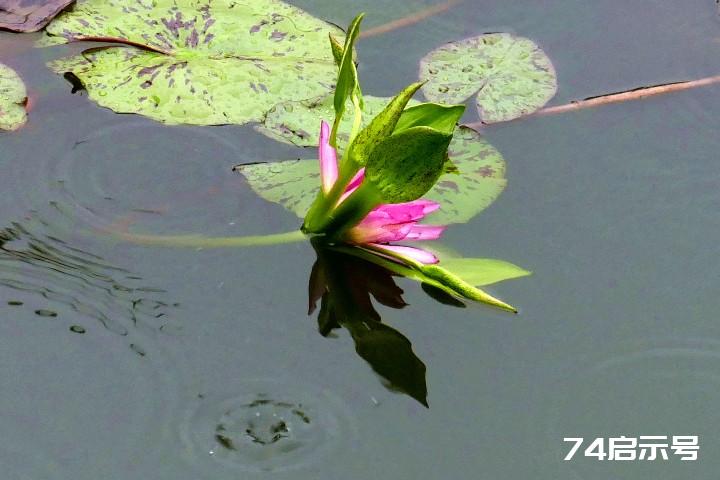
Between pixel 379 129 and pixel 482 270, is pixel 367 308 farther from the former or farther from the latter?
pixel 379 129

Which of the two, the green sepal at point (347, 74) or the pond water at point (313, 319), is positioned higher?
the green sepal at point (347, 74)

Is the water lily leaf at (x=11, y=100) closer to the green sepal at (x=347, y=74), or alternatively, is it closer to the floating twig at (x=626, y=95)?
the green sepal at (x=347, y=74)

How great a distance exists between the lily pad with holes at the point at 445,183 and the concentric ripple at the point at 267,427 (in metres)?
0.45

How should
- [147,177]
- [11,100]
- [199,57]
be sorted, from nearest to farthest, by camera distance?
[147,177]
[11,100]
[199,57]

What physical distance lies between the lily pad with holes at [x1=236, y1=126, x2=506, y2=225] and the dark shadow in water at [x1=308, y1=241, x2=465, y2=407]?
0.44 ft

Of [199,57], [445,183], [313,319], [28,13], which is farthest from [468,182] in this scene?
[28,13]

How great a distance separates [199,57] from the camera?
2340 millimetres

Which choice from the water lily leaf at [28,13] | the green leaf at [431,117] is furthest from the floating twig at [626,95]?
the water lily leaf at [28,13]

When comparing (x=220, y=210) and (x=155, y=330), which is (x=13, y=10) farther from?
(x=155, y=330)

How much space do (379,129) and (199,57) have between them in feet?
2.58

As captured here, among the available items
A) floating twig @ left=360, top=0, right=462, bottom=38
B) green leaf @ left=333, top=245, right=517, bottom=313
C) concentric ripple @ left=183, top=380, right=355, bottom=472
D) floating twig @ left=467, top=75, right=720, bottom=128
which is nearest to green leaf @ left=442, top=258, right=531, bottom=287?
green leaf @ left=333, top=245, right=517, bottom=313

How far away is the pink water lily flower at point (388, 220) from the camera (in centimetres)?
183

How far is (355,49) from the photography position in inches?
98.0

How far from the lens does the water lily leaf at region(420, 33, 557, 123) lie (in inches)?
90.7
